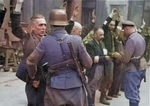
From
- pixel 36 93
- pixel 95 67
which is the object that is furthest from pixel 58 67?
pixel 95 67

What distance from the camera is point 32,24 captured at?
242 centimetres

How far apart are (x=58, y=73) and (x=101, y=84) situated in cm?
174

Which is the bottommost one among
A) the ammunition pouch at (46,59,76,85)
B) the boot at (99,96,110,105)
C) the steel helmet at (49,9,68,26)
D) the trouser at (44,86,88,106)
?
the boot at (99,96,110,105)

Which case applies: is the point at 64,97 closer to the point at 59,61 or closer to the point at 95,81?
the point at 59,61

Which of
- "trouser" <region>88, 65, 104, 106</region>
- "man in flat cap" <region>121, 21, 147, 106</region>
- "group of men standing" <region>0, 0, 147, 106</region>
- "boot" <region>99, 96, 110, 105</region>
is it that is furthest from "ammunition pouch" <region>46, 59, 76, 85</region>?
"boot" <region>99, 96, 110, 105</region>

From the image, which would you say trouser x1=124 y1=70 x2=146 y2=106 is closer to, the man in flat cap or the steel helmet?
the man in flat cap

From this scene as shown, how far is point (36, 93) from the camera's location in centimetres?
254

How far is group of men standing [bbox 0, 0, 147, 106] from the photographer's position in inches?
79.0

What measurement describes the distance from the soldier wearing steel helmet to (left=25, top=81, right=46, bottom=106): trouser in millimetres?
407

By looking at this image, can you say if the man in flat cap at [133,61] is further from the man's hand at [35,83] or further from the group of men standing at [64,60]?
the man's hand at [35,83]

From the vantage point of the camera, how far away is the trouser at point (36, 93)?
2488mm

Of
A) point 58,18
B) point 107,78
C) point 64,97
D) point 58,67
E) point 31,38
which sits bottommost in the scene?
point 107,78

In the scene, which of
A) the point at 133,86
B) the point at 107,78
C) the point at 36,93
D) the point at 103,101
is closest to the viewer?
the point at 36,93

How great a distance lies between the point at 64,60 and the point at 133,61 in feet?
4.33
